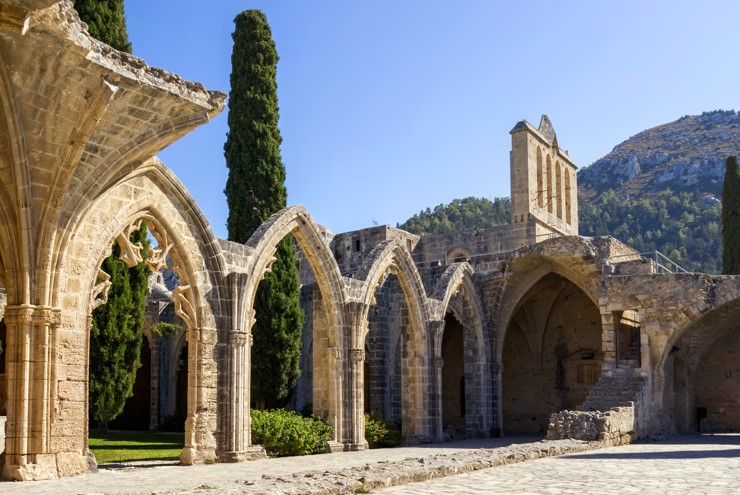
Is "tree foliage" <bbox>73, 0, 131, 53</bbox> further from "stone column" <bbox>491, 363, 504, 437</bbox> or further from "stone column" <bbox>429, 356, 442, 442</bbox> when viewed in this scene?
"stone column" <bbox>491, 363, 504, 437</bbox>

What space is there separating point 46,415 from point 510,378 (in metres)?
16.1

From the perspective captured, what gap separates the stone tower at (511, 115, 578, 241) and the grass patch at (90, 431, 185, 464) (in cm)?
1171

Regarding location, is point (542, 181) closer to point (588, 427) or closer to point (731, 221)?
point (731, 221)

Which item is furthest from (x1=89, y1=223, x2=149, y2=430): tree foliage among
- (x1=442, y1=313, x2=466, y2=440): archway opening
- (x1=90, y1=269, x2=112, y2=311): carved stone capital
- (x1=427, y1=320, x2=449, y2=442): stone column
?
(x1=442, y1=313, x2=466, y2=440): archway opening

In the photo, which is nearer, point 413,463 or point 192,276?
point 413,463

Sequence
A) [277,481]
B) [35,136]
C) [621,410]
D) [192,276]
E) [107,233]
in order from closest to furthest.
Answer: [277,481]
[35,136]
[107,233]
[192,276]
[621,410]

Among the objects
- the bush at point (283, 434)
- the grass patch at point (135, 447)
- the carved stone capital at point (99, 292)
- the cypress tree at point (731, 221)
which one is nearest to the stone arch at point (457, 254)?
the cypress tree at point (731, 221)

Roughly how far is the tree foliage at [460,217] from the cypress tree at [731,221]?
31.8m

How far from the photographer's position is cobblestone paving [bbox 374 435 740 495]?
801cm

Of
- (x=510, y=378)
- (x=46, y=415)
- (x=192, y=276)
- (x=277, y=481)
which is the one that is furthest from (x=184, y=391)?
(x=277, y=481)

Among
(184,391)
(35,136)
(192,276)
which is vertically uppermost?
(35,136)

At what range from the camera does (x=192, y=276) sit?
491 inches

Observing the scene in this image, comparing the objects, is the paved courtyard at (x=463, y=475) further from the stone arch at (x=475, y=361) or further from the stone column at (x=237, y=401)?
the stone arch at (x=475, y=361)

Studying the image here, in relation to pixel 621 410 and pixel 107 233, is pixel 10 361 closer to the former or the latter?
pixel 107 233
